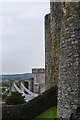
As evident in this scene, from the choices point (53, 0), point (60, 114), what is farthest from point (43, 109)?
point (53, 0)

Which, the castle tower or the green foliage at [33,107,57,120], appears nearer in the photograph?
the castle tower

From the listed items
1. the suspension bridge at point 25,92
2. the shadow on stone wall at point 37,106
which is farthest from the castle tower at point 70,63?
the suspension bridge at point 25,92

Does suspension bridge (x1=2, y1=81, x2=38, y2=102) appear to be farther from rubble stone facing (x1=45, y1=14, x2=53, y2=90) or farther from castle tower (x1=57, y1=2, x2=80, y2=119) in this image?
castle tower (x1=57, y1=2, x2=80, y2=119)

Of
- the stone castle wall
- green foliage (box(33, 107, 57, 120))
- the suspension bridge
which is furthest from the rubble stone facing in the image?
the suspension bridge

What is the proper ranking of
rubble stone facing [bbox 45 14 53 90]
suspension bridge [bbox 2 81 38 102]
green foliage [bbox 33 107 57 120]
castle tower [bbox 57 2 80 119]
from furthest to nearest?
suspension bridge [bbox 2 81 38 102], rubble stone facing [bbox 45 14 53 90], green foliage [bbox 33 107 57 120], castle tower [bbox 57 2 80 119]

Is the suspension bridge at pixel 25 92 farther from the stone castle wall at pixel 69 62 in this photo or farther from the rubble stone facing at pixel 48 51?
the stone castle wall at pixel 69 62

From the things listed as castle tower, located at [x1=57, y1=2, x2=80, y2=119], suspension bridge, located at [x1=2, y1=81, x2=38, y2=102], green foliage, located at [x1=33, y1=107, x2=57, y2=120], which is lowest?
suspension bridge, located at [x1=2, y1=81, x2=38, y2=102]

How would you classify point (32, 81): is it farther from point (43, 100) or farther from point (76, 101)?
point (76, 101)

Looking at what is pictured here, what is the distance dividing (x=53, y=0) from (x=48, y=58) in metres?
4.16

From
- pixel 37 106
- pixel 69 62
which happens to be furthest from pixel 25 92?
pixel 69 62

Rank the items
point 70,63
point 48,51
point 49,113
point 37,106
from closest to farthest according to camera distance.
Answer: point 70,63, point 49,113, point 37,106, point 48,51

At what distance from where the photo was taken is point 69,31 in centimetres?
716

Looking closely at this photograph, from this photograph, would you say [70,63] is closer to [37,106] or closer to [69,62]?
[69,62]

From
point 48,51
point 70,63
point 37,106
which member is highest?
point 48,51
